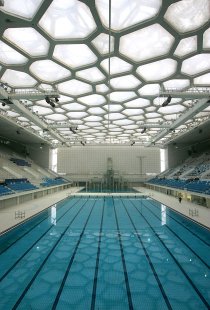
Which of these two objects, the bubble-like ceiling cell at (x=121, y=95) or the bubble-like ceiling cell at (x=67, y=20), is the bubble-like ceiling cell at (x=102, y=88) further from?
the bubble-like ceiling cell at (x=67, y=20)

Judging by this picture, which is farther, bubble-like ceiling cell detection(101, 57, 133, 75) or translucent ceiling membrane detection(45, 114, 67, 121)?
translucent ceiling membrane detection(45, 114, 67, 121)

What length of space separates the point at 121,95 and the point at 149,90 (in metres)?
1.93

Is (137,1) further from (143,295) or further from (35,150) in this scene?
(35,150)

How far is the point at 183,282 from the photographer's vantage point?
508cm

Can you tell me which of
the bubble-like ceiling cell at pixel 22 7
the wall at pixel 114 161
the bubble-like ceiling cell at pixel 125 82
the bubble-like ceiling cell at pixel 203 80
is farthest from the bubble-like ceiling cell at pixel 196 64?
the wall at pixel 114 161

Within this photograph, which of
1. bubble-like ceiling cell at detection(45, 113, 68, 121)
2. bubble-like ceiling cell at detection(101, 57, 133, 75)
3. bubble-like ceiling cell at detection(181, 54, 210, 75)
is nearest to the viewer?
bubble-like ceiling cell at detection(181, 54, 210, 75)

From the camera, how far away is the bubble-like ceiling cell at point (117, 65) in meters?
9.85

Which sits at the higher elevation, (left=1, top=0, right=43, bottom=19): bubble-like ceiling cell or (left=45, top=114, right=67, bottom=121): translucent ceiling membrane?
(left=45, top=114, right=67, bottom=121): translucent ceiling membrane

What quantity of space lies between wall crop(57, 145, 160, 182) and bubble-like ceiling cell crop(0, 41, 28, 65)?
26576 millimetres

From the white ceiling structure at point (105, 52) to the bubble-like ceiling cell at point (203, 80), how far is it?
48 millimetres

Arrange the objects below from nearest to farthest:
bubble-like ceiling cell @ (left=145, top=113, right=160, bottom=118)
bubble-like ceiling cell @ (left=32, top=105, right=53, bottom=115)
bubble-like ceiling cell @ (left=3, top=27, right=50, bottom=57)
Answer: bubble-like ceiling cell @ (left=3, top=27, right=50, bottom=57) < bubble-like ceiling cell @ (left=32, top=105, right=53, bottom=115) < bubble-like ceiling cell @ (left=145, top=113, right=160, bottom=118)

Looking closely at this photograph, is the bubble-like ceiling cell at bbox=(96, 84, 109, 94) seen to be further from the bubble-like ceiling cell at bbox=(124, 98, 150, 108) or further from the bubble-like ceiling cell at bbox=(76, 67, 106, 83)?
the bubble-like ceiling cell at bbox=(124, 98, 150, 108)

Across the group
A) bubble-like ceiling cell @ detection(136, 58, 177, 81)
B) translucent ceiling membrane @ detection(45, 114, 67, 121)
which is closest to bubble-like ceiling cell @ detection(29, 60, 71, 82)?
bubble-like ceiling cell @ detection(136, 58, 177, 81)

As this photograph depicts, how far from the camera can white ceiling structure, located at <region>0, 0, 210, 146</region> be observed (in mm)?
6691
